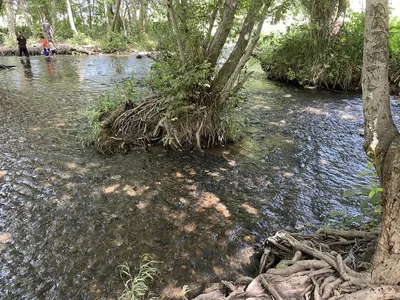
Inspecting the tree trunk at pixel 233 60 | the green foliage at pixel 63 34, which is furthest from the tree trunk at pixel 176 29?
the green foliage at pixel 63 34

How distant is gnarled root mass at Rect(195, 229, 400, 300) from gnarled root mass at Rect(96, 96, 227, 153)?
351 centimetres

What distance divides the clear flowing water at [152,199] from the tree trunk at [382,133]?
1.54 m

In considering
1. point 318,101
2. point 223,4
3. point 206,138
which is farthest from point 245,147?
point 318,101

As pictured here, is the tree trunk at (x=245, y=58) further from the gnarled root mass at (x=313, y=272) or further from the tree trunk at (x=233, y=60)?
the gnarled root mass at (x=313, y=272)

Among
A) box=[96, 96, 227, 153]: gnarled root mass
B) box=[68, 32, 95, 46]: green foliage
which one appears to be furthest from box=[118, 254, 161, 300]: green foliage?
box=[68, 32, 95, 46]: green foliage

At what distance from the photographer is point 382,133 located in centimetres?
246

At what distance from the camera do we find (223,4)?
21.7ft

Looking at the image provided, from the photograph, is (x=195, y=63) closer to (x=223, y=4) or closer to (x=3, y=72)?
(x=223, y=4)

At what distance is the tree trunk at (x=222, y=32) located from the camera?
20.4ft

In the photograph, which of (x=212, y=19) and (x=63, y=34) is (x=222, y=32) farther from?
(x=63, y=34)

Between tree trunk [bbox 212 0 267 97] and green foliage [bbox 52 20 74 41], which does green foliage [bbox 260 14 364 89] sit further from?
green foliage [bbox 52 20 74 41]

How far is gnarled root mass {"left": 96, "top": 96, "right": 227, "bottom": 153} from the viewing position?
6539 millimetres

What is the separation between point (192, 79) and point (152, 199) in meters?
2.53

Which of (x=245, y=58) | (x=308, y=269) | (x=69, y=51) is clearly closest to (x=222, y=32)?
(x=245, y=58)
